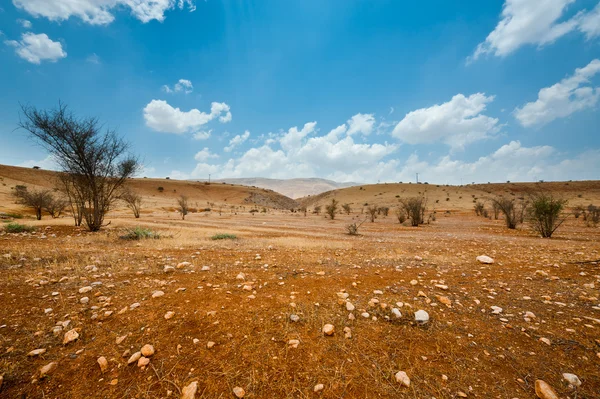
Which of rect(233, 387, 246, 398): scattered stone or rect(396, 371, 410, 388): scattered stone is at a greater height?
rect(396, 371, 410, 388): scattered stone

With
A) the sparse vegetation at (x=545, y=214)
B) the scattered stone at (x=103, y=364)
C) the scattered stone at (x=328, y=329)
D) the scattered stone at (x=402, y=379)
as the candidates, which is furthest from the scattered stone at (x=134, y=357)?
the sparse vegetation at (x=545, y=214)

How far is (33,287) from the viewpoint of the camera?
3.65 metres

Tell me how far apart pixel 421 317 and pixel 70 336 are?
4133mm

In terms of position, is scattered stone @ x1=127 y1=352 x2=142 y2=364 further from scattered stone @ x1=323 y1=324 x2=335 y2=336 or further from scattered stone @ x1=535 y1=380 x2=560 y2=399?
scattered stone @ x1=535 y1=380 x2=560 y2=399

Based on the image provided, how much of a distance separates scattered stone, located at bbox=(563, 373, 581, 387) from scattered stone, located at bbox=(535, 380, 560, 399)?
0.27 meters

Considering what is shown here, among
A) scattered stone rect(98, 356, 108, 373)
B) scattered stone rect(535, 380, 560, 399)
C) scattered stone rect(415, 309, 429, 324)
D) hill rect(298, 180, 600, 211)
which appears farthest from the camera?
hill rect(298, 180, 600, 211)

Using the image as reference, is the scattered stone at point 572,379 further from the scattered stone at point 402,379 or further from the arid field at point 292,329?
the scattered stone at point 402,379

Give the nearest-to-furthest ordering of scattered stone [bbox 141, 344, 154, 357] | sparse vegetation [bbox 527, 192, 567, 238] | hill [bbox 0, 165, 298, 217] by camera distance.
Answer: scattered stone [bbox 141, 344, 154, 357]
sparse vegetation [bbox 527, 192, 567, 238]
hill [bbox 0, 165, 298, 217]

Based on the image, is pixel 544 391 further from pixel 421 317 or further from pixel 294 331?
pixel 294 331

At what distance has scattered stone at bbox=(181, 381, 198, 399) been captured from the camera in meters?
1.88

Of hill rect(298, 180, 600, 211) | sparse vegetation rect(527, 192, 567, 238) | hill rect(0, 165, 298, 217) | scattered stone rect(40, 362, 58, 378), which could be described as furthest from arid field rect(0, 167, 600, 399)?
hill rect(0, 165, 298, 217)

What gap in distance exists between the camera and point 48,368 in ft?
6.79

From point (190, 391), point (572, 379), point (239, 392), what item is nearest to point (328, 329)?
point (239, 392)

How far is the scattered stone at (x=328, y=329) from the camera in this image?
2667 millimetres
